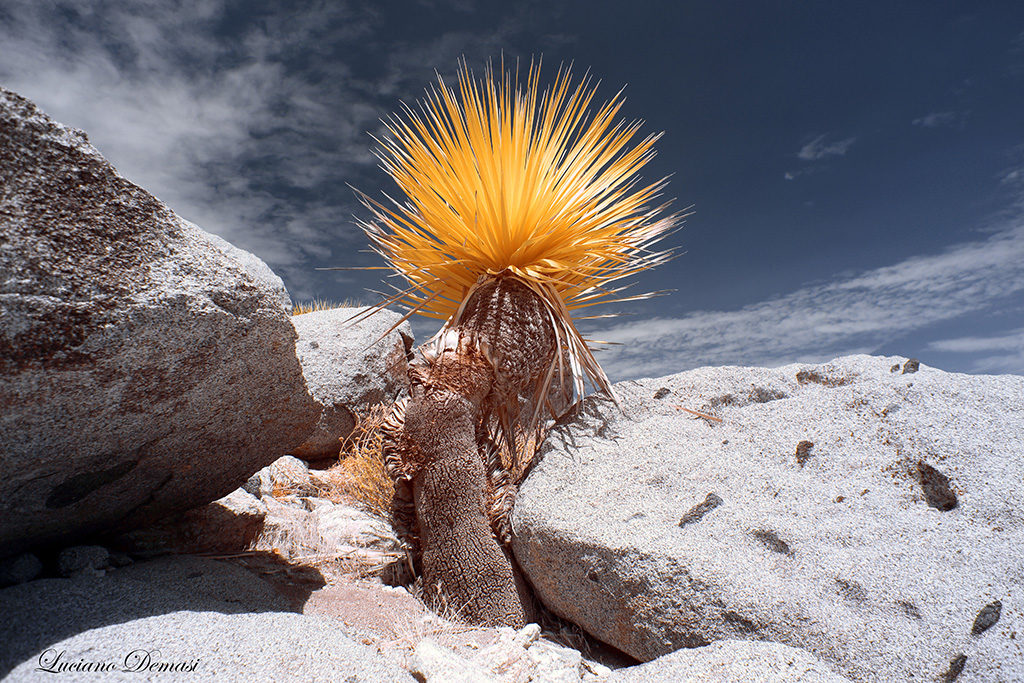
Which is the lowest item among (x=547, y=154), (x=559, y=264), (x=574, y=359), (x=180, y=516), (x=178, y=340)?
(x=180, y=516)

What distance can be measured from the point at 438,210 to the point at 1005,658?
302cm

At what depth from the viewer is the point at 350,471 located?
4.73 meters

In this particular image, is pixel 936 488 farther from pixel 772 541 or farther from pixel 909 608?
pixel 772 541

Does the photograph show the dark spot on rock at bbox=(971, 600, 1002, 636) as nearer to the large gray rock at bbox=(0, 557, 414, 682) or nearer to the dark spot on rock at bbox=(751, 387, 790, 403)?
the dark spot on rock at bbox=(751, 387, 790, 403)

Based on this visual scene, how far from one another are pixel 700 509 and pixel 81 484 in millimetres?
2578

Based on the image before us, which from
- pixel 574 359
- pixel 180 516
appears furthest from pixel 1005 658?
pixel 180 516

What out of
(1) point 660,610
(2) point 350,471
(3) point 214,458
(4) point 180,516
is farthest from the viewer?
(2) point 350,471

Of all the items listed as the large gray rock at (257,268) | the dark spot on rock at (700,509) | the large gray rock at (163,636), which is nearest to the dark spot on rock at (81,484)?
the large gray rock at (163,636)

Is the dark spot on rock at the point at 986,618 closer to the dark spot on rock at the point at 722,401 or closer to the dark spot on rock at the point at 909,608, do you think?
the dark spot on rock at the point at 909,608

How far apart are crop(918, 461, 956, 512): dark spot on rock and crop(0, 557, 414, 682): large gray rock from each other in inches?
86.1

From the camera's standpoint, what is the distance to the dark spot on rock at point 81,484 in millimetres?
2156

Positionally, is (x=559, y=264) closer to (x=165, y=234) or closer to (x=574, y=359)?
(x=574, y=359)

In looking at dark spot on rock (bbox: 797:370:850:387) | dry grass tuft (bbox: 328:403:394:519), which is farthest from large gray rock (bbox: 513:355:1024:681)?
dry grass tuft (bbox: 328:403:394:519)

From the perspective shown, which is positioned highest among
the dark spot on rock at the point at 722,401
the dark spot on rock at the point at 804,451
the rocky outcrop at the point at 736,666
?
the dark spot on rock at the point at 722,401
